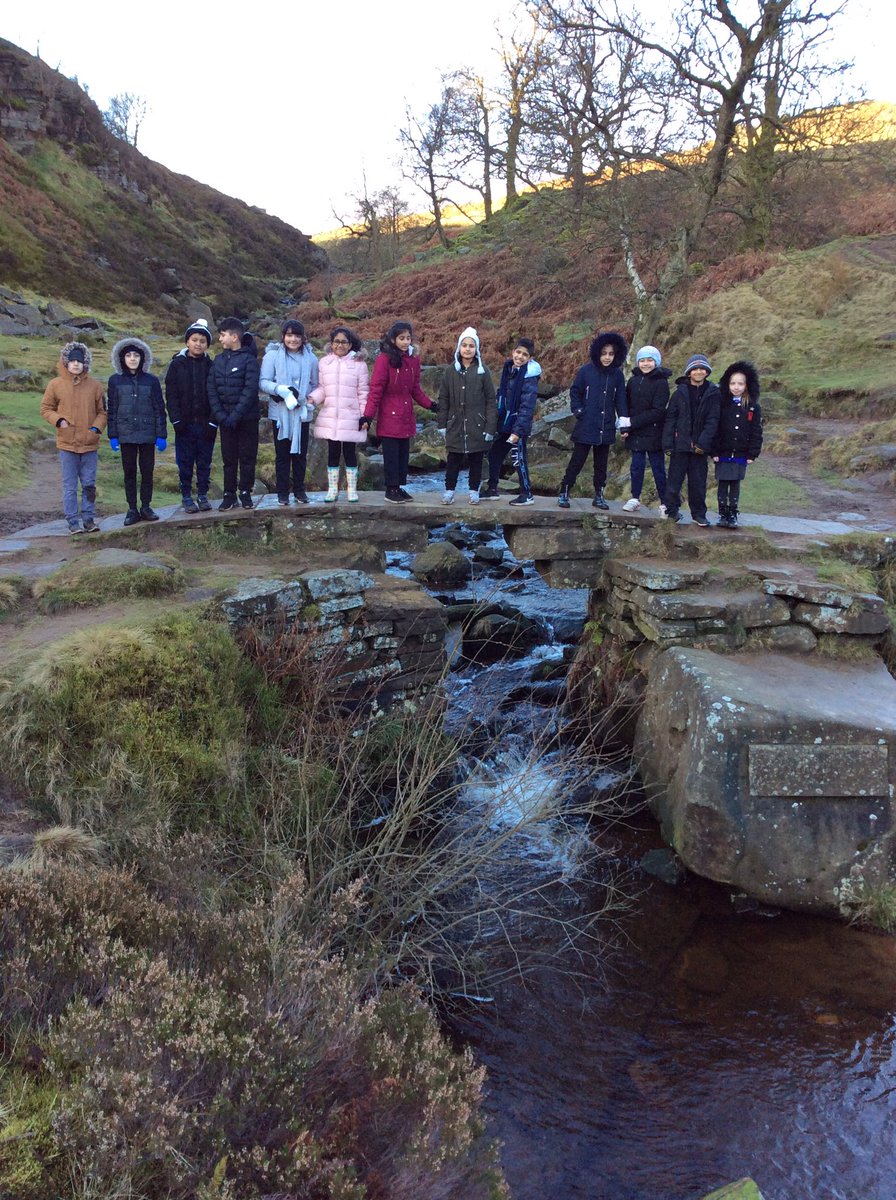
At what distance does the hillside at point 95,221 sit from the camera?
85.1 feet

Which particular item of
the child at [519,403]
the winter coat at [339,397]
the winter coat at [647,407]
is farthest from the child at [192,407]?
the winter coat at [647,407]

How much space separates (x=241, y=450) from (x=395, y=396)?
152 cm

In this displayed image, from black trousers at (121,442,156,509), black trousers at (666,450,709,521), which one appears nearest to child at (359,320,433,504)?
black trousers at (121,442,156,509)

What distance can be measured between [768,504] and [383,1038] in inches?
315

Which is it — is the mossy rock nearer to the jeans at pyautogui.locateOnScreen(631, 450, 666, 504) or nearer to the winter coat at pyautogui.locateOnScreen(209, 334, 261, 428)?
the winter coat at pyautogui.locateOnScreen(209, 334, 261, 428)

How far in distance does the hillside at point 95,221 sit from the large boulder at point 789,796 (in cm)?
2541

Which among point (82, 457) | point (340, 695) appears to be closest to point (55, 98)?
point (82, 457)

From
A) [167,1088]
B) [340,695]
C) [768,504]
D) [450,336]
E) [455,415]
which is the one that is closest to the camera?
[167,1088]

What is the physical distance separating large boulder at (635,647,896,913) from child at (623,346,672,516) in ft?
9.86

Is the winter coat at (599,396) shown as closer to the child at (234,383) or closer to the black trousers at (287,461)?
the black trousers at (287,461)

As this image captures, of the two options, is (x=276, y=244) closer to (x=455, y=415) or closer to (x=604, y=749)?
(x=455, y=415)

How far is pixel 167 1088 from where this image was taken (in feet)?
7.91

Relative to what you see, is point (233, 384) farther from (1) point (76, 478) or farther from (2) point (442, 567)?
(2) point (442, 567)

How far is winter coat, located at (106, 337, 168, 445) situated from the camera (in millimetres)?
7066
